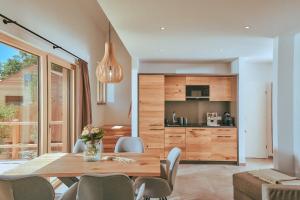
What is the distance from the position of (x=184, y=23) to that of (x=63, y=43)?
2253 mm

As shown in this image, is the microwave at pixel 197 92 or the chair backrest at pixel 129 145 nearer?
the chair backrest at pixel 129 145

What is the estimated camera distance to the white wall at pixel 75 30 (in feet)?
11.1

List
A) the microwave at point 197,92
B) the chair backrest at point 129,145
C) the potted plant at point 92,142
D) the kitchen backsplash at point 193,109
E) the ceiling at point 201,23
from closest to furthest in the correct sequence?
the ceiling at point 201,23
the potted plant at point 92,142
the chair backrest at point 129,145
the microwave at point 197,92
the kitchen backsplash at point 193,109

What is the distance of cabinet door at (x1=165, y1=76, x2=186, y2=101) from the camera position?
6.65 metres

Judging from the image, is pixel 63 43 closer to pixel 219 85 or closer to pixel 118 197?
pixel 118 197

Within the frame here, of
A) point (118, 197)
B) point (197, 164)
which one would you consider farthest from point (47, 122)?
point (197, 164)

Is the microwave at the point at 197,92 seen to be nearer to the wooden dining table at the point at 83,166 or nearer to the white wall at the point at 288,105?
the white wall at the point at 288,105

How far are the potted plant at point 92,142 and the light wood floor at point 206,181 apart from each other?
60.5 inches

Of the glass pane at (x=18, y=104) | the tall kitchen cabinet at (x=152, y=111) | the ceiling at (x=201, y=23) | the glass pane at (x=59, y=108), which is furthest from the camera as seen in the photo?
the tall kitchen cabinet at (x=152, y=111)

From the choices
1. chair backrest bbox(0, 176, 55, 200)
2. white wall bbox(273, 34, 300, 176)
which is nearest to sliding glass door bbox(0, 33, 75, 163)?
chair backrest bbox(0, 176, 55, 200)

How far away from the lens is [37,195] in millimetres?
2152

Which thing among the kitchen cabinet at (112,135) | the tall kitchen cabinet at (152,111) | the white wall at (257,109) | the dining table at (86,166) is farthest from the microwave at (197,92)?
the dining table at (86,166)

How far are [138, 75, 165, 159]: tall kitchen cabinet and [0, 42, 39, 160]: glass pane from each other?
2.75 m

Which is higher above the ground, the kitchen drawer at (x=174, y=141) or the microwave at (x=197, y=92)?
the microwave at (x=197, y=92)
